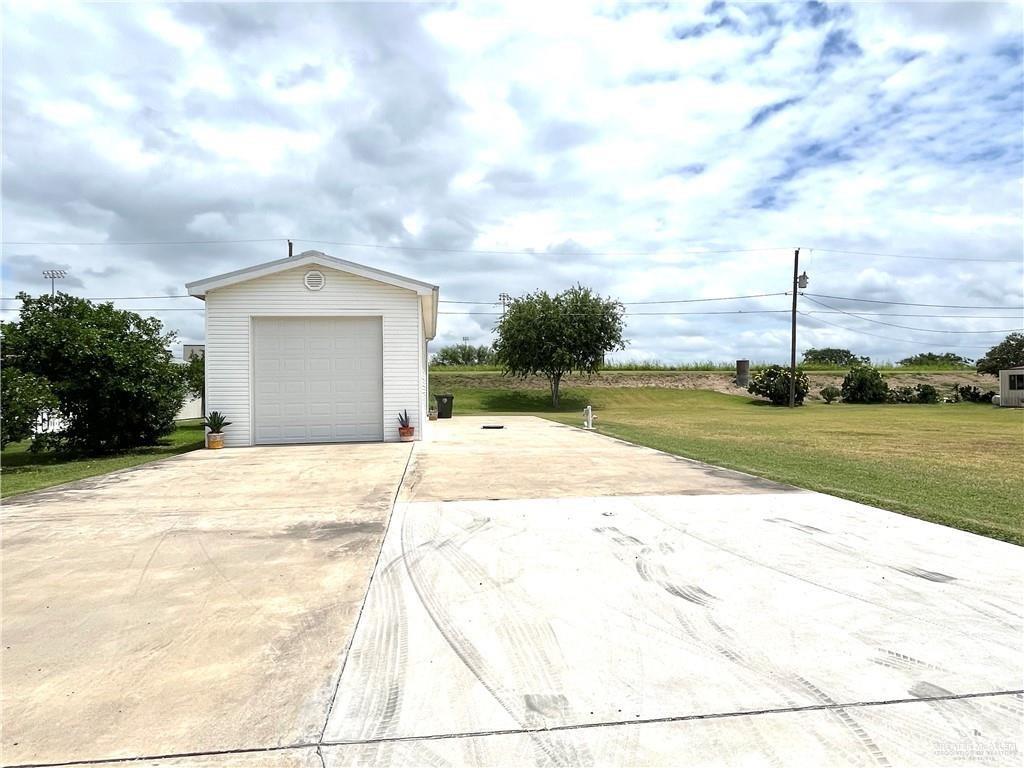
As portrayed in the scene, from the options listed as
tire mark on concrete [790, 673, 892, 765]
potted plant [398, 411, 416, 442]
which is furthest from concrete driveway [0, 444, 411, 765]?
potted plant [398, 411, 416, 442]

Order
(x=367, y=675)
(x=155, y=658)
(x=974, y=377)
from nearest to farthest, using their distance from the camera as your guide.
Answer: (x=367, y=675) → (x=155, y=658) → (x=974, y=377)

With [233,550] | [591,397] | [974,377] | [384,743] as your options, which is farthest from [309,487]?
[974,377]

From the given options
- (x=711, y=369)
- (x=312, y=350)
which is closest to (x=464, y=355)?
(x=711, y=369)

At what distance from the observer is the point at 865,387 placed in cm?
4119

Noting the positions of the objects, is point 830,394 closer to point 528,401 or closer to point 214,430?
point 528,401

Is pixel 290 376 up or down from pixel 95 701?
up

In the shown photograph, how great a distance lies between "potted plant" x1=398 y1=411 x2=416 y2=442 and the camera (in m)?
13.8

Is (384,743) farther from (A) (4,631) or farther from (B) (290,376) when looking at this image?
(B) (290,376)

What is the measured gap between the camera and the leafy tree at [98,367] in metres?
12.0

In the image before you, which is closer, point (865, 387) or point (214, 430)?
point (214, 430)

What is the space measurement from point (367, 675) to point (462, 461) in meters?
7.45

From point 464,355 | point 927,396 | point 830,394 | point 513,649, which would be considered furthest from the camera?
point 464,355

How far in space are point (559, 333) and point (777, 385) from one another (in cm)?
1515

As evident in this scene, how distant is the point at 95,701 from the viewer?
8.87 ft
